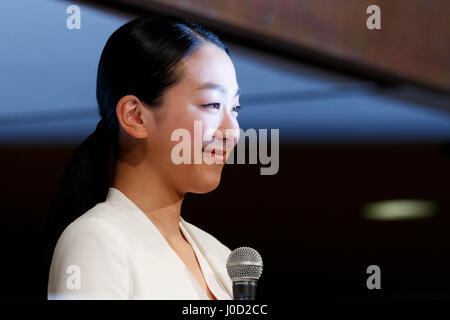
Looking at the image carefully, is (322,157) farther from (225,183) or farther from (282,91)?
(282,91)

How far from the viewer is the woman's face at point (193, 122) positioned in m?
1.07

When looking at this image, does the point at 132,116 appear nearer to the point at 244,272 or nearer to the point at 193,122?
the point at 193,122

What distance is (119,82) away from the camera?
3.58ft

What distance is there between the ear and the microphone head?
0.25 m

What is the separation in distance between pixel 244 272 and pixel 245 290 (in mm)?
31

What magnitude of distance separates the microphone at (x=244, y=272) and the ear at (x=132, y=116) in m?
0.24

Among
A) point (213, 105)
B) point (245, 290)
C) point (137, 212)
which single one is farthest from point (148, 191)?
point (245, 290)

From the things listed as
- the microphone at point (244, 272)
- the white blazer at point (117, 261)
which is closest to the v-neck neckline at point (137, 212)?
the white blazer at point (117, 261)

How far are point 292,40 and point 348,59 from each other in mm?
237

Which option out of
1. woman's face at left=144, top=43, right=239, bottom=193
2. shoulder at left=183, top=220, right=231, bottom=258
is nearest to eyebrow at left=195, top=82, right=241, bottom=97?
woman's face at left=144, top=43, right=239, bottom=193

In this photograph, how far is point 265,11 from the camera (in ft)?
7.11
